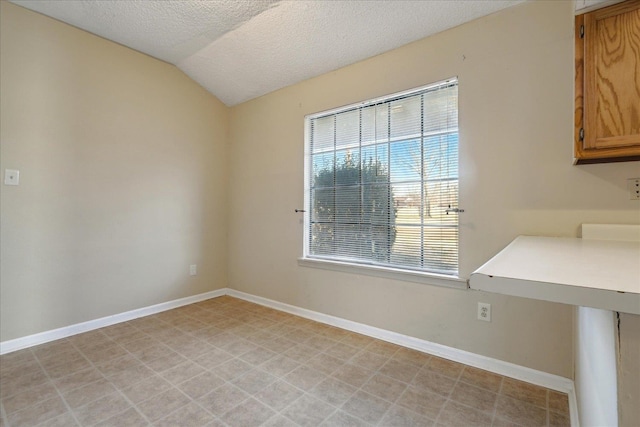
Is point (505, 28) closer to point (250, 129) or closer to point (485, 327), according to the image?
point (485, 327)

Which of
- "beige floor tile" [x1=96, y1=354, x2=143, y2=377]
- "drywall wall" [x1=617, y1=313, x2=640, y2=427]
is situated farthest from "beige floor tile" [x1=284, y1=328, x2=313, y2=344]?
"drywall wall" [x1=617, y1=313, x2=640, y2=427]

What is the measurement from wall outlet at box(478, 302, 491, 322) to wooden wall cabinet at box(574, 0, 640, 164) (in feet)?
3.55

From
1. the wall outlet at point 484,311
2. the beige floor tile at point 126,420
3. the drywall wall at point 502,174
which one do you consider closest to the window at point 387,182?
the drywall wall at point 502,174

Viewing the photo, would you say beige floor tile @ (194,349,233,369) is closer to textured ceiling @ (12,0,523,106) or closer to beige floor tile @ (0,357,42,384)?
beige floor tile @ (0,357,42,384)

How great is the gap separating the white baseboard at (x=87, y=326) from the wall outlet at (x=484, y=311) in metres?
3.04

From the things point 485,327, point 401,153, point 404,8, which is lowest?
point 485,327

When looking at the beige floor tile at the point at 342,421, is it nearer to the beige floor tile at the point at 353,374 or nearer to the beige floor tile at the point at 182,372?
the beige floor tile at the point at 353,374

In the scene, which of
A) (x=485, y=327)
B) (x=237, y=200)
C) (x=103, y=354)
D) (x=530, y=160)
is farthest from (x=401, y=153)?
(x=103, y=354)

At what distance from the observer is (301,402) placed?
5.40 ft

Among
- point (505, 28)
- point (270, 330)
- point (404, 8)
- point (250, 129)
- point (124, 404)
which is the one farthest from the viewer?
point (250, 129)

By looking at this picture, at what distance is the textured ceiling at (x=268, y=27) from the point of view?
6.89ft

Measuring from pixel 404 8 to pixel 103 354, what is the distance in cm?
346

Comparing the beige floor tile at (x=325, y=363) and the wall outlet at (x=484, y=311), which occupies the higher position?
the wall outlet at (x=484, y=311)

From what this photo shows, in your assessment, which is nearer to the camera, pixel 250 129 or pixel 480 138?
pixel 480 138
